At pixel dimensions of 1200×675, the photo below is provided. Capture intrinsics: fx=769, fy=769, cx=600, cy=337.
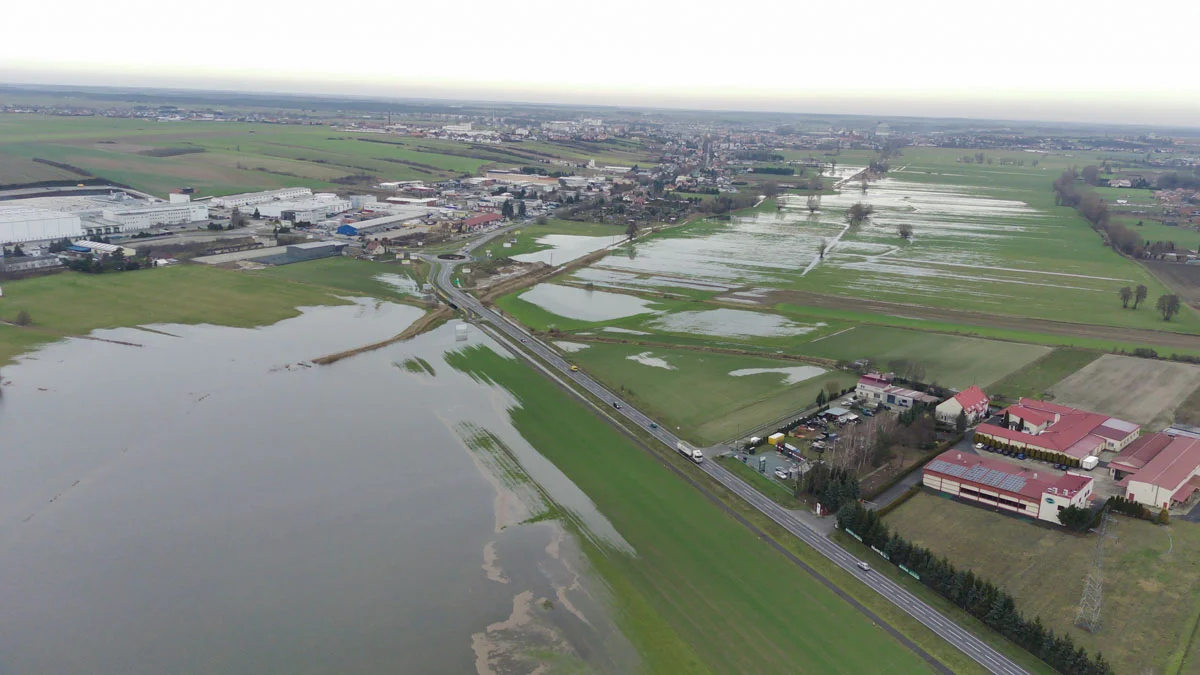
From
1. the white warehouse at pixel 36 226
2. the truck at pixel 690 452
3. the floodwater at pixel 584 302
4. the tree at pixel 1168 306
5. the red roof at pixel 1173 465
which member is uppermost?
the white warehouse at pixel 36 226

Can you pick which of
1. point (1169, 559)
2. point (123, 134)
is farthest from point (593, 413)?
point (123, 134)

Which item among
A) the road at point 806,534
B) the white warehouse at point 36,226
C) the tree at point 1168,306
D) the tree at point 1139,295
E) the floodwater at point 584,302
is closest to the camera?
the road at point 806,534

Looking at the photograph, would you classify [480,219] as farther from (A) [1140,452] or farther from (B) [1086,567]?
(B) [1086,567]

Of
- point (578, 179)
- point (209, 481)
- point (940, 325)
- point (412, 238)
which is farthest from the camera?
point (578, 179)

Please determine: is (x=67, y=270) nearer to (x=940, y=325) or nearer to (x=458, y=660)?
(x=458, y=660)

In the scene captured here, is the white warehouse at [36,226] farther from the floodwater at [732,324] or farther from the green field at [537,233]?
the floodwater at [732,324]

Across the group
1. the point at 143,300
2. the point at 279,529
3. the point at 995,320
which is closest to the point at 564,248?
the point at 143,300

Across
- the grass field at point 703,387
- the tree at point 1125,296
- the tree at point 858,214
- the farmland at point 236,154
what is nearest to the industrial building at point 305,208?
the farmland at point 236,154

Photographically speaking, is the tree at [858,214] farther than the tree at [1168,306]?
Yes
